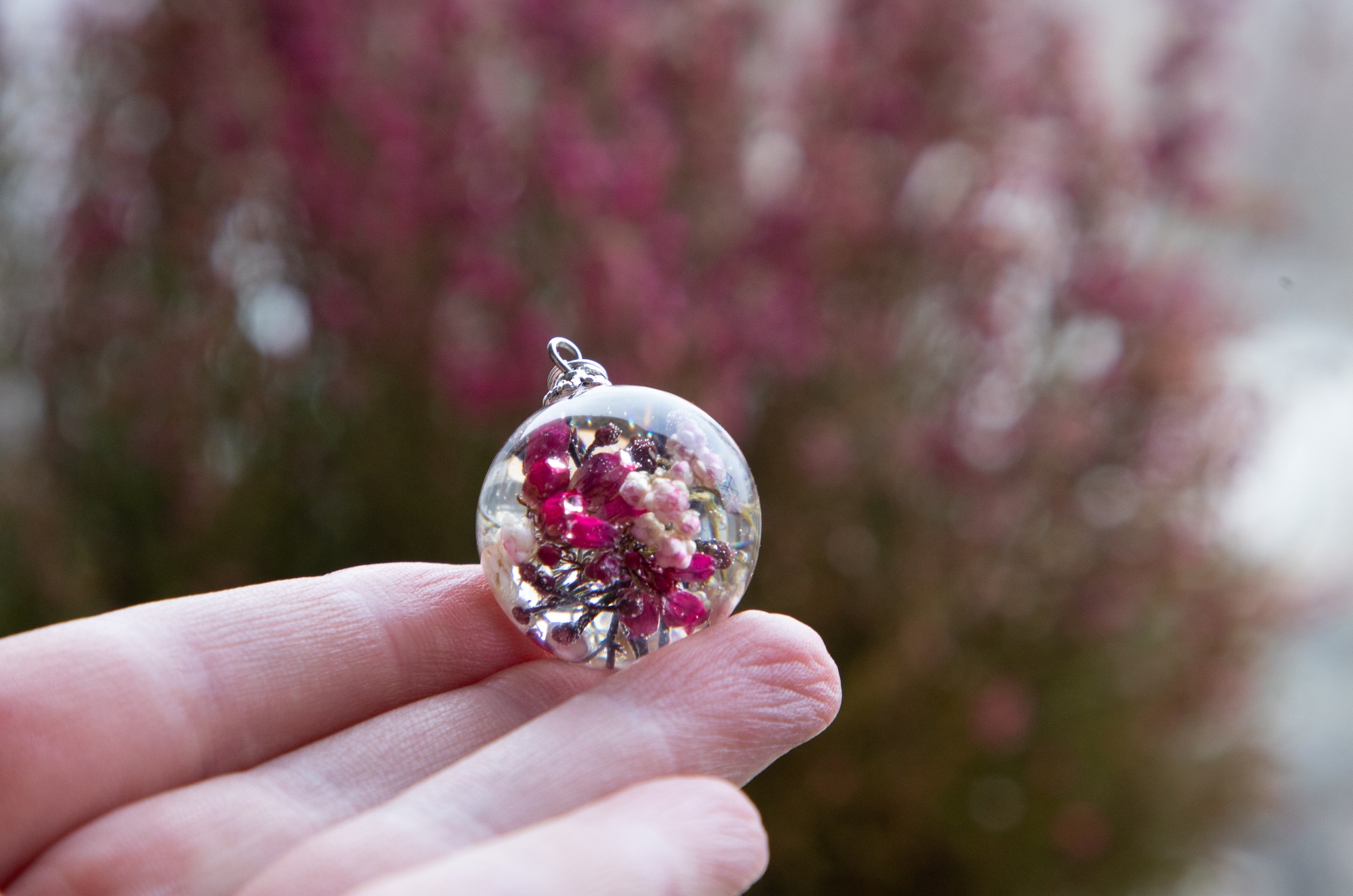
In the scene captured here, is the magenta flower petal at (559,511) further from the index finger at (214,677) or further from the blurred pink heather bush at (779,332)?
the blurred pink heather bush at (779,332)

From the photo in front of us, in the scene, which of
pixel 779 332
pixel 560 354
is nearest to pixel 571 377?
pixel 560 354

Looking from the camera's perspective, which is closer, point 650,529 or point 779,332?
point 650,529

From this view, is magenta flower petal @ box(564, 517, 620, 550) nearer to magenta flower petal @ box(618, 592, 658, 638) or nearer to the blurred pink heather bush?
magenta flower petal @ box(618, 592, 658, 638)

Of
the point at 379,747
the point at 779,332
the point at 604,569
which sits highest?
the point at 779,332

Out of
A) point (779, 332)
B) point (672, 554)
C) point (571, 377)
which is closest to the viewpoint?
point (672, 554)

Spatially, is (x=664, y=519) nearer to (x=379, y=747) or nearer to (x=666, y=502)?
(x=666, y=502)

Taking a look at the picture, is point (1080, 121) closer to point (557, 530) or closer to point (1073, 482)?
point (1073, 482)

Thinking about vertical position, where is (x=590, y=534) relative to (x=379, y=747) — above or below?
above
